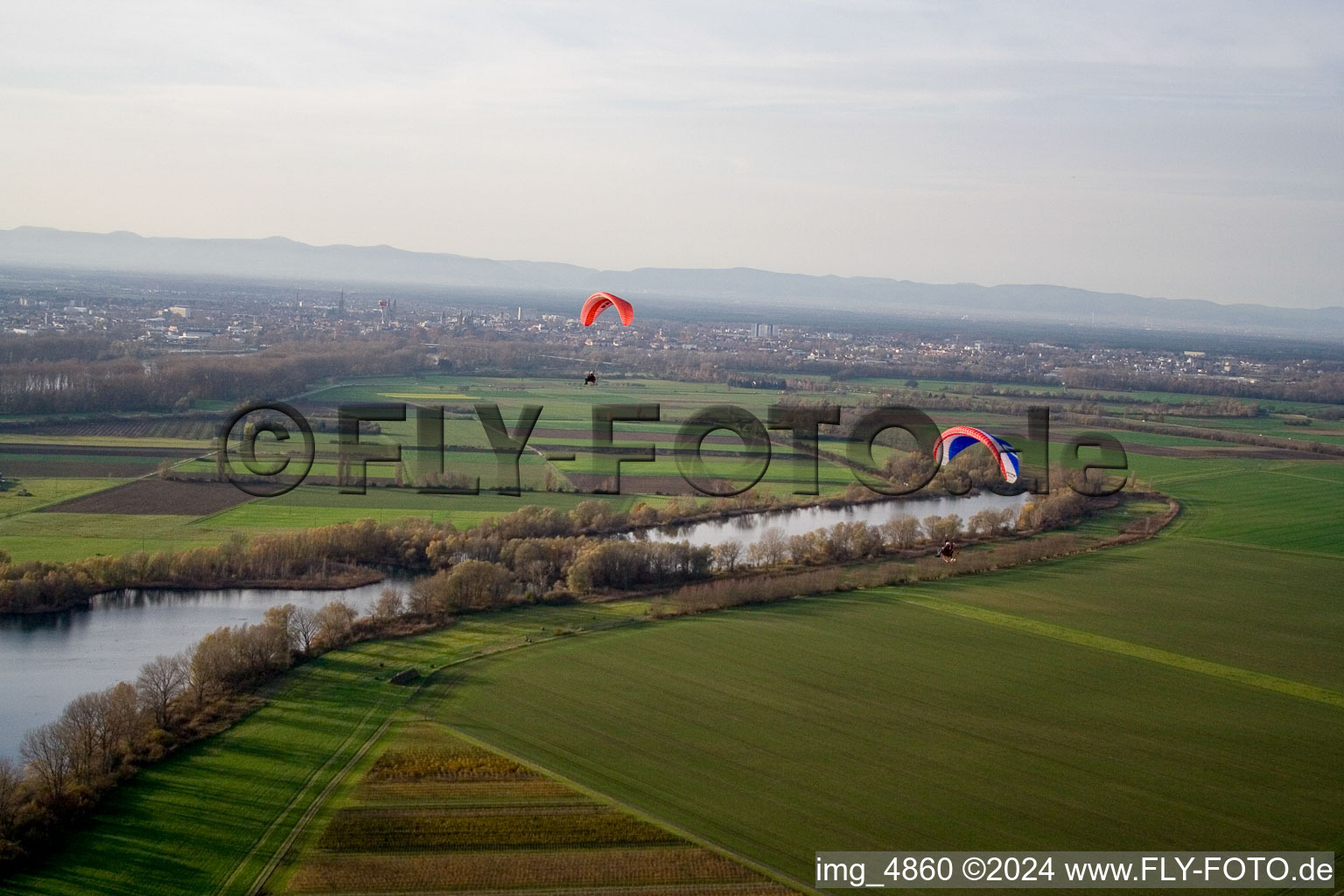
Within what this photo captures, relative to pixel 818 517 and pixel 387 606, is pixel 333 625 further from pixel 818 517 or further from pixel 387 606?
pixel 818 517

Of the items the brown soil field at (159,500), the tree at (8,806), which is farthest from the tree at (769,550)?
the tree at (8,806)

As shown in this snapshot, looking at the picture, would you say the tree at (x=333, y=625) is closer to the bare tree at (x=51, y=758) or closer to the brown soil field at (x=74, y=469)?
the bare tree at (x=51, y=758)

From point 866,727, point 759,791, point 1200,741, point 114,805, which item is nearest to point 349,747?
point 114,805

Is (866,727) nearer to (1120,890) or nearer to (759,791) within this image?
(759,791)

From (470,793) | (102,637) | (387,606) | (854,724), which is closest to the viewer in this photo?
(470,793)

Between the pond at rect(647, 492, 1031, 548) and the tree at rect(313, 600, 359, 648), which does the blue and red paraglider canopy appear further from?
the tree at rect(313, 600, 359, 648)

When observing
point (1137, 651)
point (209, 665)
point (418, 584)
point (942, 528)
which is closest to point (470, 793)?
point (209, 665)

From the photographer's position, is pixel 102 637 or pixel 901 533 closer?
pixel 102 637
